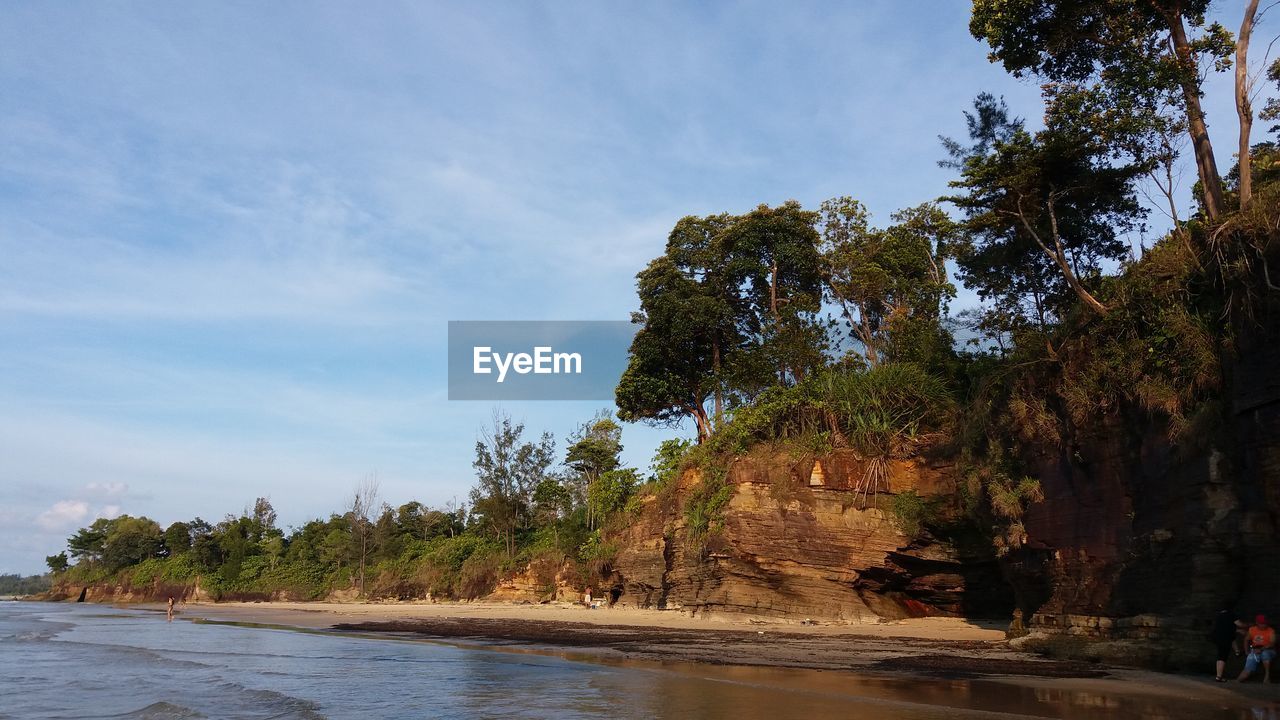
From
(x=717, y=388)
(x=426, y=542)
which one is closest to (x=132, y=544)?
(x=426, y=542)

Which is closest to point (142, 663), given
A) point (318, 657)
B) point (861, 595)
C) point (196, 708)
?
point (318, 657)

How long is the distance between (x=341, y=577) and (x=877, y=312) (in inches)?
1804

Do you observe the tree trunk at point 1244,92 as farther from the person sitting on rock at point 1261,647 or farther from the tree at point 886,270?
the tree at point 886,270

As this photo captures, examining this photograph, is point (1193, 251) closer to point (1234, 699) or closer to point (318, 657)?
point (1234, 699)

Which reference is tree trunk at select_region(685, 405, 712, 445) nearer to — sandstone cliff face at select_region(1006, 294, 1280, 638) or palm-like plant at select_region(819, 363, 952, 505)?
palm-like plant at select_region(819, 363, 952, 505)

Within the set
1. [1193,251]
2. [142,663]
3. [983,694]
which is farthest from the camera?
[142,663]

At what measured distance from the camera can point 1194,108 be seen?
1464cm

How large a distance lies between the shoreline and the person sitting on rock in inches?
10.9

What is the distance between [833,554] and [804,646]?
4.40 metres

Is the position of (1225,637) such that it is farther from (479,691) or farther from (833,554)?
(479,691)

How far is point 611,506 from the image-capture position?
119 ft

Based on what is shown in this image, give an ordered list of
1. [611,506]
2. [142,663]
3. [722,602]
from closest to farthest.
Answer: [142,663], [722,602], [611,506]

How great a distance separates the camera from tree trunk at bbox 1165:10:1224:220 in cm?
1445

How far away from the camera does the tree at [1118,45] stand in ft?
48.0
